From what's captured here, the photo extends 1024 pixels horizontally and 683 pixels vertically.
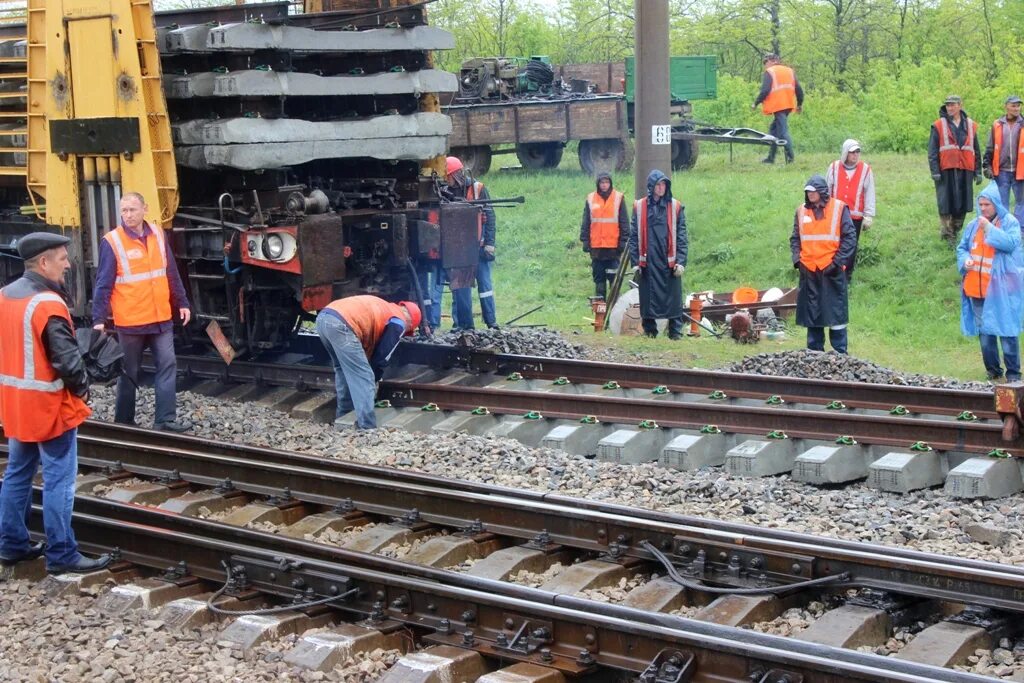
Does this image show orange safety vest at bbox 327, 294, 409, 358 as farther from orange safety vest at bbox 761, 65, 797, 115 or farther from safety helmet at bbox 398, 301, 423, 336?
orange safety vest at bbox 761, 65, 797, 115

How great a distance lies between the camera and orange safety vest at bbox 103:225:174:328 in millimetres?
9500

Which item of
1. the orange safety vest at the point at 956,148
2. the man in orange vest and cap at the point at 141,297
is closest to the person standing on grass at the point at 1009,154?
the orange safety vest at the point at 956,148

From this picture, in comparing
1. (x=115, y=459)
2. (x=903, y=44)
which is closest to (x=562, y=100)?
(x=903, y=44)

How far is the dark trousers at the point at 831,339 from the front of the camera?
11523 millimetres

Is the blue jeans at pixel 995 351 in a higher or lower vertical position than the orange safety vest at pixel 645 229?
lower

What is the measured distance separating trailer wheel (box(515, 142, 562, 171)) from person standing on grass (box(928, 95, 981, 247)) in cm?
1032

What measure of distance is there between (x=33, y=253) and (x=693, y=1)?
26.4 metres

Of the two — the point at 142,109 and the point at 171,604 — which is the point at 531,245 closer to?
the point at 142,109

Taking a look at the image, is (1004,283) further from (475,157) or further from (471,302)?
(475,157)

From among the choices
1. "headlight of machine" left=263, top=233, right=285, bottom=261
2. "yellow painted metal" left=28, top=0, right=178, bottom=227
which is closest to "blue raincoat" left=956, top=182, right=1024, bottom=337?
"headlight of machine" left=263, top=233, right=285, bottom=261

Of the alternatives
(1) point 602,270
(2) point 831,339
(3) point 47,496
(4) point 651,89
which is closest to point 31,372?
(3) point 47,496

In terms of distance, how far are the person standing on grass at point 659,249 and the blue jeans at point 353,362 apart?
409 centimetres

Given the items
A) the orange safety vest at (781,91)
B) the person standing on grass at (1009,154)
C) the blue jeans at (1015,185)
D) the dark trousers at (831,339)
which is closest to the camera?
the dark trousers at (831,339)

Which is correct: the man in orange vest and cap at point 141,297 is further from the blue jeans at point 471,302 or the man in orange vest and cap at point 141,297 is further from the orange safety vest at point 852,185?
the orange safety vest at point 852,185
